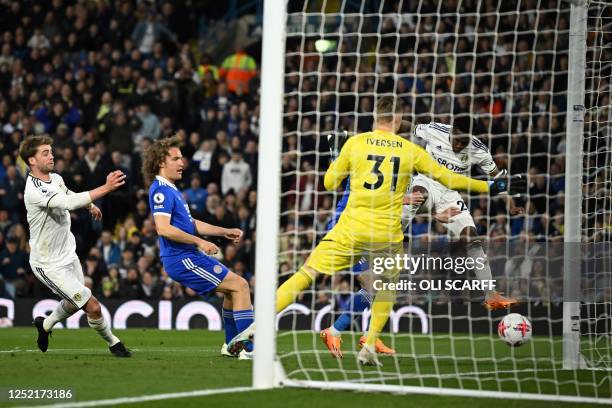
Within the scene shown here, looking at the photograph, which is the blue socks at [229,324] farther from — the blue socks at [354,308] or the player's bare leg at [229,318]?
the blue socks at [354,308]

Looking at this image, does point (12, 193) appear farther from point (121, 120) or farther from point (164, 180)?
point (164, 180)

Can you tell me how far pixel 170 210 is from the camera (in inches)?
367

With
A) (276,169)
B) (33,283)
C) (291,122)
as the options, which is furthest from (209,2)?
(276,169)

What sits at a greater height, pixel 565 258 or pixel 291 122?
pixel 291 122

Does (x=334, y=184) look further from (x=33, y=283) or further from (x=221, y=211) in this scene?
(x=33, y=283)

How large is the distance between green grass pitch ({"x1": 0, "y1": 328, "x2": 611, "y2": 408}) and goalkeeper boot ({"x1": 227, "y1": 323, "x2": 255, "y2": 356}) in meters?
0.11

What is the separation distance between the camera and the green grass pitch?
677 cm

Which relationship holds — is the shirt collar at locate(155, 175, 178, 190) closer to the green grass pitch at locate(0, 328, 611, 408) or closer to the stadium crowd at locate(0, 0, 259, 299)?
the green grass pitch at locate(0, 328, 611, 408)

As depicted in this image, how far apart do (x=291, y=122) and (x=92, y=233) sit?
408 centimetres

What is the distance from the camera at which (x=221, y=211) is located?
1686 centimetres

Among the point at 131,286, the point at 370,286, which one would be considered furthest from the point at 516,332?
the point at 131,286

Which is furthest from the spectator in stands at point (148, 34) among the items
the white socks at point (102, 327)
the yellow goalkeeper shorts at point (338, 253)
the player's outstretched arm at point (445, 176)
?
the player's outstretched arm at point (445, 176)

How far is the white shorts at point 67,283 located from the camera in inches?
382

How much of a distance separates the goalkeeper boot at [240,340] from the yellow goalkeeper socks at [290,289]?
1149 mm
